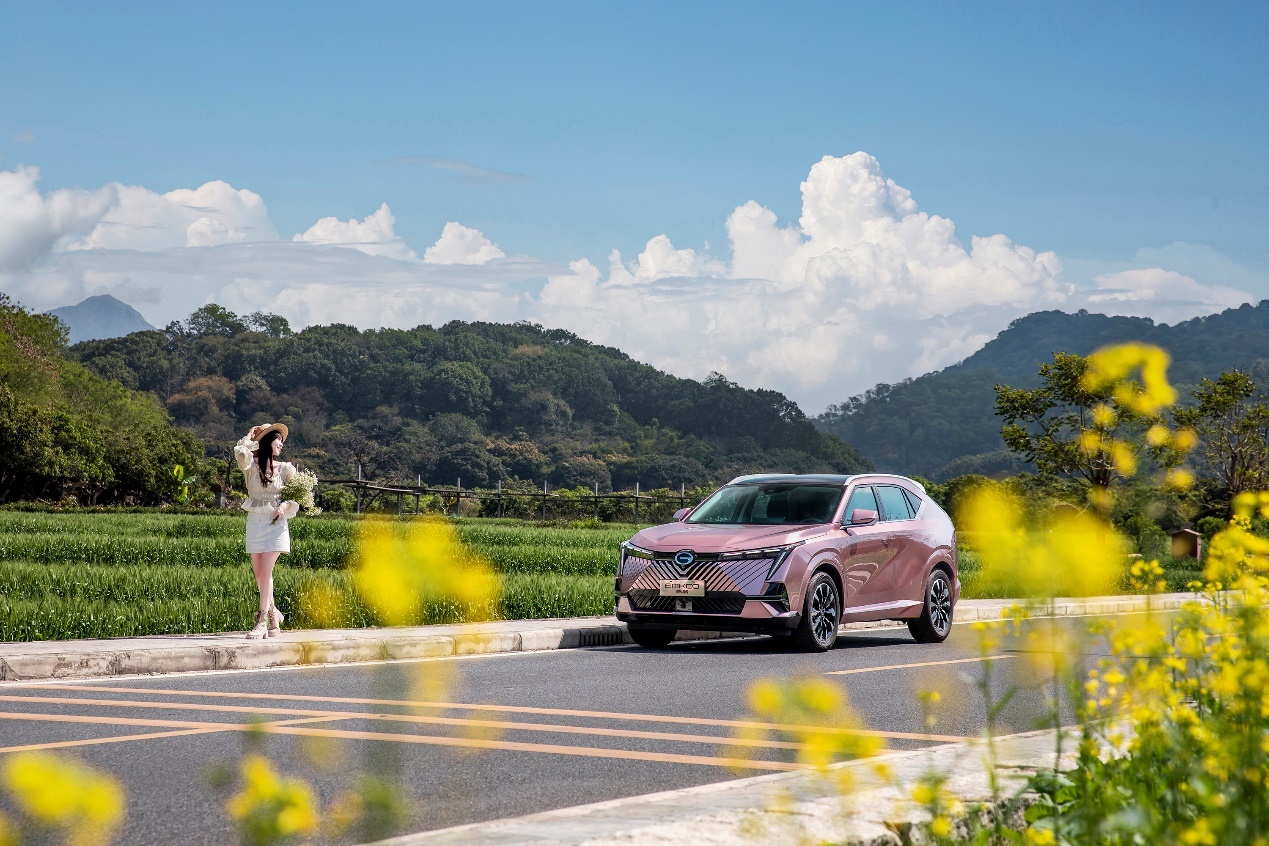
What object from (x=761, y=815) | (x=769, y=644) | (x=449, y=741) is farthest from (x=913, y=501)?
(x=761, y=815)

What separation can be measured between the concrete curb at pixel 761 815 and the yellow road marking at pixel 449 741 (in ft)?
4.83

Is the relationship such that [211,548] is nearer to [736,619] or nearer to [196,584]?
[196,584]

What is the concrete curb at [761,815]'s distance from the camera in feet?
13.7

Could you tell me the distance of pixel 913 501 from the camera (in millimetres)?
15344

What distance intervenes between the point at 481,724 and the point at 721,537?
548 centimetres

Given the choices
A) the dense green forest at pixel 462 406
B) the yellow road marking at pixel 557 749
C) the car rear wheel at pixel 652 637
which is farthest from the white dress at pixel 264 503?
the dense green forest at pixel 462 406

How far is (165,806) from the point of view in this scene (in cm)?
584

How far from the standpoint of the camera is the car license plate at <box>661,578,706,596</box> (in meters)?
12.9

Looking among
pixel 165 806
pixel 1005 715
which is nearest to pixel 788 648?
pixel 1005 715

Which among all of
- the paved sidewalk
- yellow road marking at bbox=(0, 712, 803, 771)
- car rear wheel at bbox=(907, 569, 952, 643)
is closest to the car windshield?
car rear wheel at bbox=(907, 569, 952, 643)

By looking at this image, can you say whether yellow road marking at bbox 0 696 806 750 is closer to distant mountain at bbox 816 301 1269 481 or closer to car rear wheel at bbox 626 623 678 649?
car rear wheel at bbox 626 623 678 649

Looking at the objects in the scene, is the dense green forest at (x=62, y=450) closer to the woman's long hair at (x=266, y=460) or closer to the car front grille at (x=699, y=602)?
the woman's long hair at (x=266, y=460)

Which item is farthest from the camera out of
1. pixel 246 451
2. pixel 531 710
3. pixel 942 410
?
pixel 942 410

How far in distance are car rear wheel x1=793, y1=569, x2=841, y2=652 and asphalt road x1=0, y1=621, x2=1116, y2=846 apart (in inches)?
23.3
